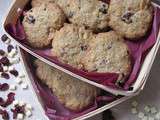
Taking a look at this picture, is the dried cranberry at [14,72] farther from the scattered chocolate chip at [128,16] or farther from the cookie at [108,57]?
the scattered chocolate chip at [128,16]

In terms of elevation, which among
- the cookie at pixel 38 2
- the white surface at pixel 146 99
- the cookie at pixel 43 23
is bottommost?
the white surface at pixel 146 99

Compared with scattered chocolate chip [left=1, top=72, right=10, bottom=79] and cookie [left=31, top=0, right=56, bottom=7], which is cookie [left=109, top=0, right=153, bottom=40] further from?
scattered chocolate chip [left=1, top=72, right=10, bottom=79]

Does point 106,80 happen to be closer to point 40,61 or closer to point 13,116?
point 40,61

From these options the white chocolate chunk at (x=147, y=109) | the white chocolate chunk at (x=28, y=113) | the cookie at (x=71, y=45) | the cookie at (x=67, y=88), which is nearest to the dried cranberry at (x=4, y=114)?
the white chocolate chunk at (x=28, y=113)

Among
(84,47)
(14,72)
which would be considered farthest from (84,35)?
(14,72)

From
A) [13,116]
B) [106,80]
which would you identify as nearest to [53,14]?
[106,80]

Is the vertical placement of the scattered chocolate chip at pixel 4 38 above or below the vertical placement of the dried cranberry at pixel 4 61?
above

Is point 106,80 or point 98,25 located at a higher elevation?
point 98,25

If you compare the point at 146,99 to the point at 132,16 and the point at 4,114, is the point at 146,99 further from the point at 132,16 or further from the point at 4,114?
the point at 4,114
